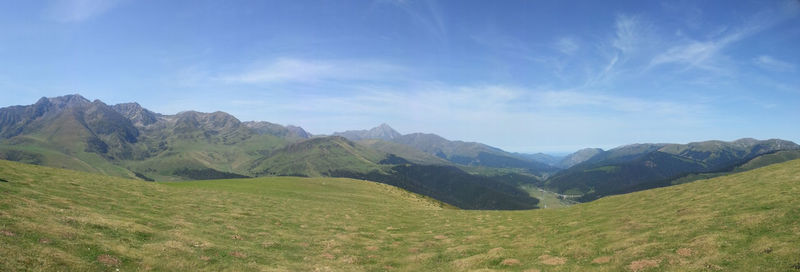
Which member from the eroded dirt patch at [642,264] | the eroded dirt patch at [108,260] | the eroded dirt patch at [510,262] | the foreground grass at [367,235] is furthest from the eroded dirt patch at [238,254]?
the eroded dirt patch at [642,264]

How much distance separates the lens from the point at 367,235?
4219 centimetres

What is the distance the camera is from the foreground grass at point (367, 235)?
816 inches

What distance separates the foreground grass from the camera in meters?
20.7

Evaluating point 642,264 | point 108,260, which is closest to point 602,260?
point 642,264

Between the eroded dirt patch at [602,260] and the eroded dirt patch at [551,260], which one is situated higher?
the eroded dirt patch at [602,260]

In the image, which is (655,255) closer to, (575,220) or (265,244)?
(575,220)

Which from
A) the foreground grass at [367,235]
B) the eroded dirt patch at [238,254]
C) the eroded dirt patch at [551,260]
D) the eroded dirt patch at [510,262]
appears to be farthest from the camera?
the eroded dirt patch at [238,254]

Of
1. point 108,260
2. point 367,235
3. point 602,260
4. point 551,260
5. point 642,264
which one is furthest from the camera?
point 367,235

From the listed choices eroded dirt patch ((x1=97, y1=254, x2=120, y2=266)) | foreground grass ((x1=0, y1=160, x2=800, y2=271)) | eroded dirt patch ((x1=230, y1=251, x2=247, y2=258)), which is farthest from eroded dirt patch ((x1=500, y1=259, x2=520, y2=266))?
eroded dirt patch ((x1=97, y1=254, x2=120, y2=266))

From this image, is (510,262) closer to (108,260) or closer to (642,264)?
(642,264)

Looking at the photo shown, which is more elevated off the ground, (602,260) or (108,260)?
(108,260)

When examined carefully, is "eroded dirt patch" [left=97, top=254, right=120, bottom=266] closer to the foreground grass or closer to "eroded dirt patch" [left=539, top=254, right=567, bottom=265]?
the foreground grass

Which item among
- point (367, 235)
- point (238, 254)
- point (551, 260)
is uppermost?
point (551, 260)

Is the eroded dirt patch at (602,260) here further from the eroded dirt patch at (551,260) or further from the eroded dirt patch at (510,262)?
the eroded dirt patch at (510,262)
